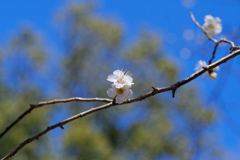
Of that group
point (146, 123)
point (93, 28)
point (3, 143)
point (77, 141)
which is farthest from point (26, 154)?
point (93, 28)

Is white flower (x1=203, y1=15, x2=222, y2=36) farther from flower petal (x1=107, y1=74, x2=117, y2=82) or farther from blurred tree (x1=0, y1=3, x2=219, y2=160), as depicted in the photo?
blurred tree (x1=0, y1=3, x2=219, y2=160)

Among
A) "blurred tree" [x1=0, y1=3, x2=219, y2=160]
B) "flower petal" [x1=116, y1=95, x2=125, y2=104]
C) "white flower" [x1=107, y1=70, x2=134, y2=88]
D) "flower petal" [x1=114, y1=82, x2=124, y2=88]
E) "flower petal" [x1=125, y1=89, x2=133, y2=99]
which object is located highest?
"blurred tree" [x1=0, y1=3, x2=219, y2=160]

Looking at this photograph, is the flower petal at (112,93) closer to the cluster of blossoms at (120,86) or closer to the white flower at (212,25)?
the cluster of blossoms at (120,86)

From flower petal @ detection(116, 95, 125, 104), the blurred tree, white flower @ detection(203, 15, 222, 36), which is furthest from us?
the blurred tree

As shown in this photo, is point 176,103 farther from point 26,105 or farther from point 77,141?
point 26,105

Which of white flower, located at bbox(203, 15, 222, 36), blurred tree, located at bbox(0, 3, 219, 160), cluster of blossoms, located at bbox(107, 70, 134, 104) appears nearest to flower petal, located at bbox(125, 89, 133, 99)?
cluster of blossoms, located at bbox(107, 70, 134, 104)

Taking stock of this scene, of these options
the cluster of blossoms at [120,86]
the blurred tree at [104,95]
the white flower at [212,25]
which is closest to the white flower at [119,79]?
the cluster of blossoms at [120,86]

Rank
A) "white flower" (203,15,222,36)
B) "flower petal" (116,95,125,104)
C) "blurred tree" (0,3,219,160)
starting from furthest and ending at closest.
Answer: "blurred tree" (0,3,219,160), "white flower" (203,15,222,36), "flower petal" (116,95,125,104)

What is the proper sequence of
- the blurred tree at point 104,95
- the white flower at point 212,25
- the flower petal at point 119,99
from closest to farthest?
the flower petal at point 119,99, the white flower at point 212,25, the blurred tree at point 104,95

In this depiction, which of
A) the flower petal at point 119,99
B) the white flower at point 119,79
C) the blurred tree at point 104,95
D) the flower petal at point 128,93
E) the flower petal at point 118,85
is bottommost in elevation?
the flower petal at point 119,99

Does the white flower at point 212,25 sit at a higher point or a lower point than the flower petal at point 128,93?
higher

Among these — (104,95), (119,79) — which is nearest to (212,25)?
(119,79)
